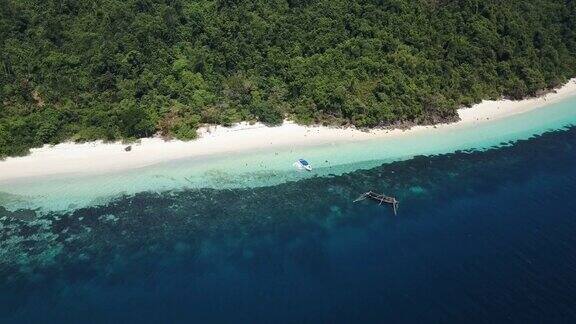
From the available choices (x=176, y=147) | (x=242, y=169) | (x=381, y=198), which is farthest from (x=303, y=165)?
(x=176, y=147)

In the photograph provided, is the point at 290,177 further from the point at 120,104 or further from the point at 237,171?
the point at 120,104

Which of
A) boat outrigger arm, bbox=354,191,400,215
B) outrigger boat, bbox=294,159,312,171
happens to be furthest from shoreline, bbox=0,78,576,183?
boat outrigger arm, bbox=354,191,400,215

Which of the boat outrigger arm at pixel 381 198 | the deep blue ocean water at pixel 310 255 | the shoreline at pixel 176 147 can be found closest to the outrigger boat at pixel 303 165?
the deep blue ocean water at pixel 310 255

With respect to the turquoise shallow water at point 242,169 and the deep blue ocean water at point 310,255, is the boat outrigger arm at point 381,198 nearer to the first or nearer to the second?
the deep blue ocean water at point 310,255

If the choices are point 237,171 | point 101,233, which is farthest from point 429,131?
point 101,233

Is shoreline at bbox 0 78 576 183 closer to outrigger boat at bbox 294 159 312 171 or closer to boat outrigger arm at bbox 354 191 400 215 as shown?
outrigger boat at bbox 294 159 312 171
